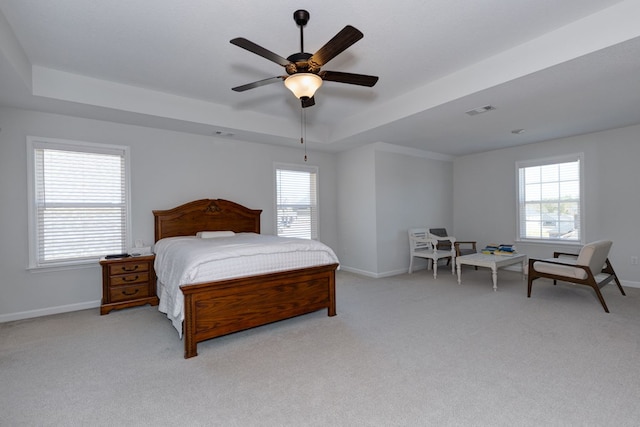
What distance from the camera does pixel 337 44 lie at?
→ 202 cm

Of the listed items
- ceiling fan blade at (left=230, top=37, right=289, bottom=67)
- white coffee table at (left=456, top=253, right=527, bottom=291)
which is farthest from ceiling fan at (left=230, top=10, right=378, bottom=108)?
white coffee table at (left=456, top=253, right=527, bottom=291)

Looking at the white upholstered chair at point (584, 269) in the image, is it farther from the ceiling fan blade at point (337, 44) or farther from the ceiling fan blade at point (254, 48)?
the ceiling fan blade at point (254, 48)

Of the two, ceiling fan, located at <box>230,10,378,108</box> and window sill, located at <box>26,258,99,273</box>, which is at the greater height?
ceiling fan, located at <box>230,10,378,108</box>

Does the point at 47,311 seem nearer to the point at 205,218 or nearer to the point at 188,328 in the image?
the point at 205,218

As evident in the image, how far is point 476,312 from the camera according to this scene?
3.59 meters

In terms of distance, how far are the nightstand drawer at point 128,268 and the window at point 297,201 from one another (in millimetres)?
2295

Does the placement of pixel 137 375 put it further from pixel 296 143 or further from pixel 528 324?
pixel 296 143

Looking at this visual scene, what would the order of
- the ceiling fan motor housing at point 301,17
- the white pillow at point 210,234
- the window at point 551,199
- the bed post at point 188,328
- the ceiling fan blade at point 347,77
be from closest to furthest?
1. the ceiling fan motor housing at point 301,17
2. the ceiling fan blade at point 347,77
3. the bed post at point 188,328
4. the white pillow at point 210,234
5. the window at point 551,199

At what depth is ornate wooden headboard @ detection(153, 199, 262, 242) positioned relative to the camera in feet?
14.5

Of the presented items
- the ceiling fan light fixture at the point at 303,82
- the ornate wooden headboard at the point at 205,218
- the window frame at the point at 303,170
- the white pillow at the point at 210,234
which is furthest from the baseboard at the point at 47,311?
the ceiling fan light fixture at the point at 303,82

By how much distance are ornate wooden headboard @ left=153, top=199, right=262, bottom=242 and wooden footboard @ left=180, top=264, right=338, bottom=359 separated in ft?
7.09

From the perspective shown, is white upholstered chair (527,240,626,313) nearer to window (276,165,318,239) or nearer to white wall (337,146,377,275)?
white wall (337,146,377,275)

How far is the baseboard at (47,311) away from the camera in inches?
138

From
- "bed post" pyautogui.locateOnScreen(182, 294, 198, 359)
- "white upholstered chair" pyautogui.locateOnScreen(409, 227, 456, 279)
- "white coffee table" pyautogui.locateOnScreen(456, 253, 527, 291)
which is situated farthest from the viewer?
"white upholstered chair" pyautogui.locateOnScreen(409, 227, 456, 279)
